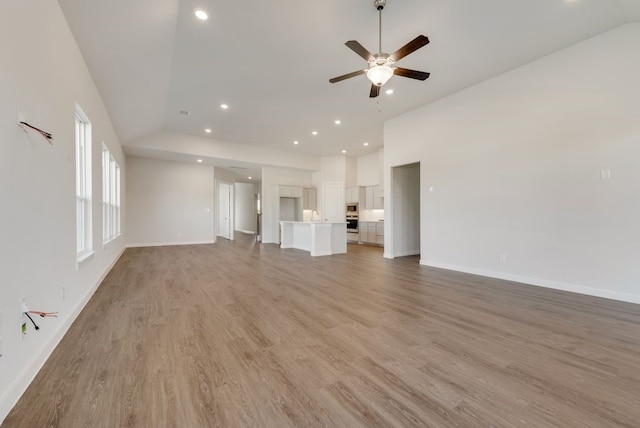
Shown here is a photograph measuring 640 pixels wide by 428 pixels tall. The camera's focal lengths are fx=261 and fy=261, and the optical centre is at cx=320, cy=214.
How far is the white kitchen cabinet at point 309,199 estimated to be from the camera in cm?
1001

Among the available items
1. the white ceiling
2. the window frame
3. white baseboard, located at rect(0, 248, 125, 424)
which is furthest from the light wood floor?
the white ceiling

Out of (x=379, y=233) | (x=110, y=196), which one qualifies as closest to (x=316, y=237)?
(x=379, y=233)

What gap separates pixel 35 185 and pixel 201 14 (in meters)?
2.48

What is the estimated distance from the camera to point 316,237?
6.96m

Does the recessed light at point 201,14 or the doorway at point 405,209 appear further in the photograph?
the doorway at point 405,209

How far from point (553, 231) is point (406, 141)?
3.24 metres

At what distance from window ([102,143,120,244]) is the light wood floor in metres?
1.73

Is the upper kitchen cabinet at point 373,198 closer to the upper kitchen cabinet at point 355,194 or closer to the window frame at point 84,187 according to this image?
the upper kitchen cabinet at point 355,194

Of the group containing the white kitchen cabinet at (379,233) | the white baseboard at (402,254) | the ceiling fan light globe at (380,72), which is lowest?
the white baseboard at (402,254)

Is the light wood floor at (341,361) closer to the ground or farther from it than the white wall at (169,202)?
Answer: closer to the ground

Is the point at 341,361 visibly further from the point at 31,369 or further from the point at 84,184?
the point at 84,184

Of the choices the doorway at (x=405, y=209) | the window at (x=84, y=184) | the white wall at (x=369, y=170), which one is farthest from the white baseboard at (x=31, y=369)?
the white wall at (x=369, y=170)

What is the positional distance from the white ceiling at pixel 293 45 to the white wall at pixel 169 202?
2.89 meters

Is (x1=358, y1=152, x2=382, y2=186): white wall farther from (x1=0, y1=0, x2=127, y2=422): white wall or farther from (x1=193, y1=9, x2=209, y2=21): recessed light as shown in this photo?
(x1=0, y1=0, x2=127, y2=422): white wall
